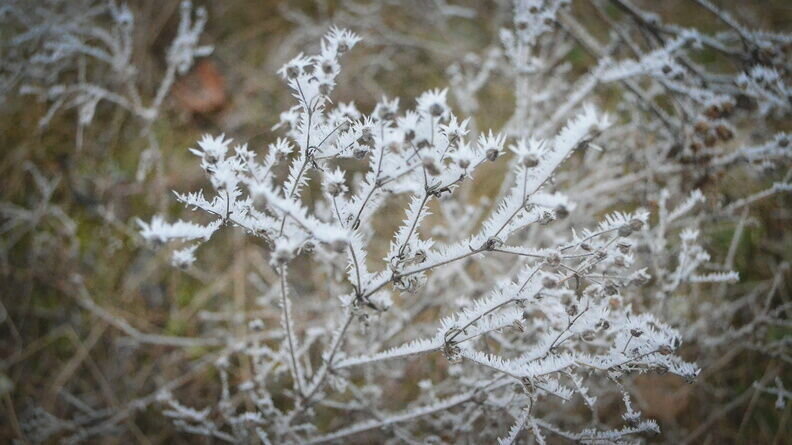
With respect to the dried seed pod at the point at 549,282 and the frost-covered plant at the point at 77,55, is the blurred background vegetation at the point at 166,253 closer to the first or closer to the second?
the frost-covered plant at the point at 77,55

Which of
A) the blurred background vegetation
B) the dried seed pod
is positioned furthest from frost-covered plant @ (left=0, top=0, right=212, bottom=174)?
the dried seed pod

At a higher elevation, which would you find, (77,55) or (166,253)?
(77,55)

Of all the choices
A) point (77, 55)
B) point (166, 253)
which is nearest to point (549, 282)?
point (166, 253)

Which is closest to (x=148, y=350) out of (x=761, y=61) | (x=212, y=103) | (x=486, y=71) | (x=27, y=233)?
(x=27, y=233)

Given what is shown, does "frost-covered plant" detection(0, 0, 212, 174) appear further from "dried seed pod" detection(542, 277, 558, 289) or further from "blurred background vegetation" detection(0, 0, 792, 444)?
"dried seed pod" detection(542, 277, 558, 289)

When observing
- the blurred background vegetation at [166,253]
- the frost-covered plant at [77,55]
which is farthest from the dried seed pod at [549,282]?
the frost-covered plant at [77,55]

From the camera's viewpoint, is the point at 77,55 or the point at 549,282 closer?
the point at 549,282

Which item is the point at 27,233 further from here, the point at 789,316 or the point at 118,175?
the point at 789,316

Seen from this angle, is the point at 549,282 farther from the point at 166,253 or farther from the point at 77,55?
the point at 77,55
